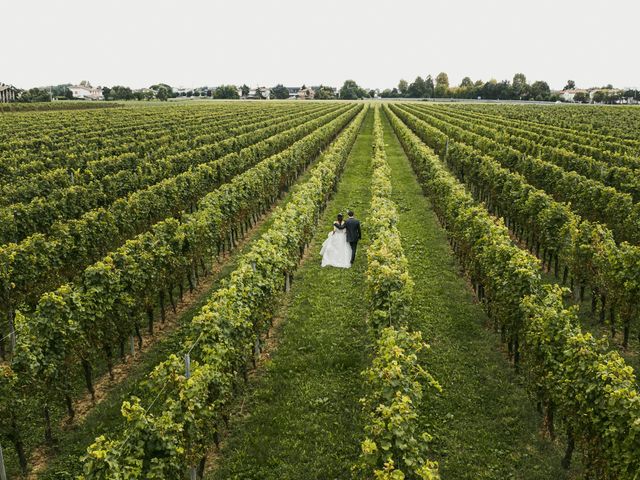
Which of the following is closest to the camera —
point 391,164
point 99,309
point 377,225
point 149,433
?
point 149,433

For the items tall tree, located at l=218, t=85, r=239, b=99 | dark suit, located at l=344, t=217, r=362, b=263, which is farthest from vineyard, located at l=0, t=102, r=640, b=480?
tall tree, located at l=218, t=85, r=239, b=99

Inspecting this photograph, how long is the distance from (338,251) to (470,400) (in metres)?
7.92

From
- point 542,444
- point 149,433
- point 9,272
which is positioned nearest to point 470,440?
point 542,444

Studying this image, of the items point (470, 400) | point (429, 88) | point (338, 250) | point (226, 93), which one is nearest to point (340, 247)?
point (338, 250)

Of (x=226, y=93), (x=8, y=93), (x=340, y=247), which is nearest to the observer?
(x=340, y=247)

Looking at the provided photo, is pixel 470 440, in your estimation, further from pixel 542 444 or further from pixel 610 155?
pixel 610 155

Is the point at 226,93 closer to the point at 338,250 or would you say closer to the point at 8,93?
the point at 8,93

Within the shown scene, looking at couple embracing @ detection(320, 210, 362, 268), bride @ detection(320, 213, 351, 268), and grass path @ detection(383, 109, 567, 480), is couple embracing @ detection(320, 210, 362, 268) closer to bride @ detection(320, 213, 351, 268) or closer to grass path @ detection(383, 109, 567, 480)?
bride @ detection(320, 213, 351, 268)

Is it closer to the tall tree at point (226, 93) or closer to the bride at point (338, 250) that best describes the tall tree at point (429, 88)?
the tall tree at point (226, 93)

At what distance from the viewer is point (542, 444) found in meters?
8.83

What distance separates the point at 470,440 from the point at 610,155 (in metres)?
23.9

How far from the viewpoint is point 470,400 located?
10094mm

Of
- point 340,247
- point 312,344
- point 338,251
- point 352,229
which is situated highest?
point 352,229

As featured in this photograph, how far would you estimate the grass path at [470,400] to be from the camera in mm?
8422
